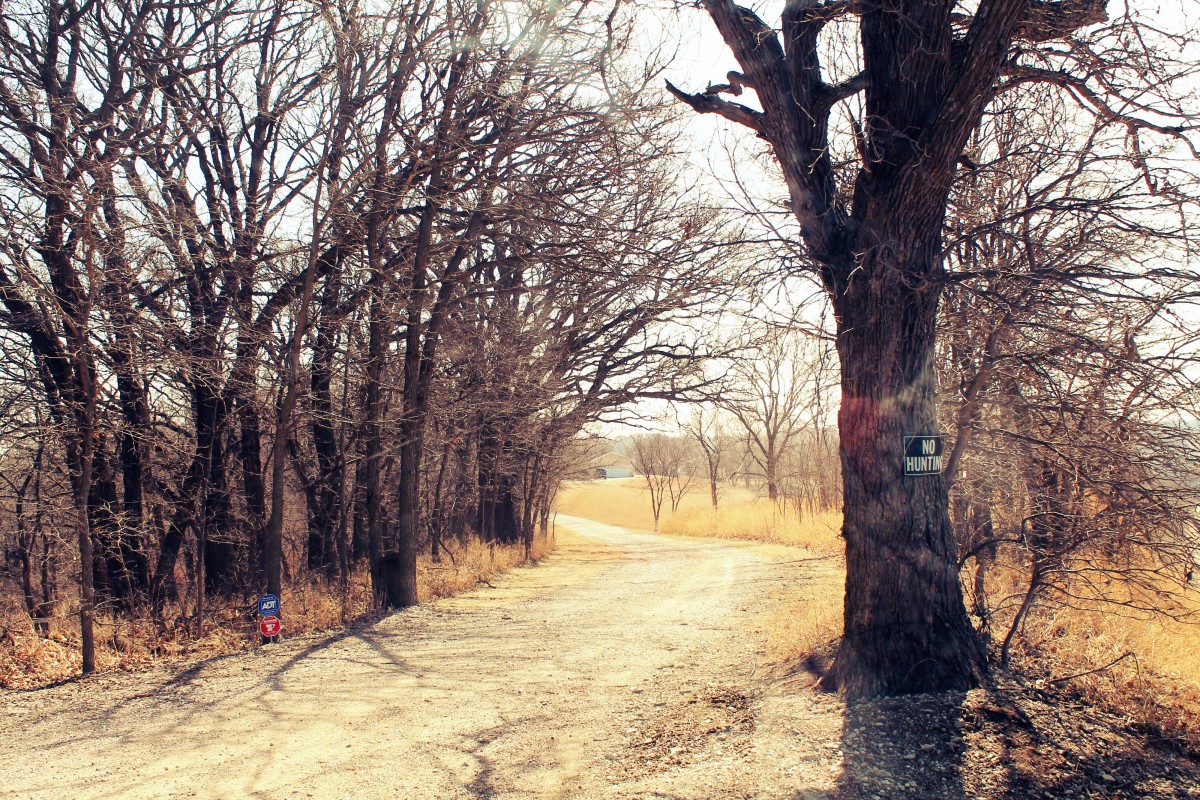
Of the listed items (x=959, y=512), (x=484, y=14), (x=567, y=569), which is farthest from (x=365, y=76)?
(x=567, y=569)

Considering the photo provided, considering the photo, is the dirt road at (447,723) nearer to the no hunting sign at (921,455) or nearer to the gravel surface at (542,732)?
the gravel surface at (542,732)

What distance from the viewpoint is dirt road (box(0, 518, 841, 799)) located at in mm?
4641

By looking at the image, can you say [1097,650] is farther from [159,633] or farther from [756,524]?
[756,524]

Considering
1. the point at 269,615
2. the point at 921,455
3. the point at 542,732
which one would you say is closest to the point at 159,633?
the point at 269,615

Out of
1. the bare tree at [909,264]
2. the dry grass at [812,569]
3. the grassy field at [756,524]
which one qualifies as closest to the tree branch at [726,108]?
the bare tree at [909,264]

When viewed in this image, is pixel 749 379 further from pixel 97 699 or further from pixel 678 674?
pixel 97 699

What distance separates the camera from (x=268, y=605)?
28.7 feet

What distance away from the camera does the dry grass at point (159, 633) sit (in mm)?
7938

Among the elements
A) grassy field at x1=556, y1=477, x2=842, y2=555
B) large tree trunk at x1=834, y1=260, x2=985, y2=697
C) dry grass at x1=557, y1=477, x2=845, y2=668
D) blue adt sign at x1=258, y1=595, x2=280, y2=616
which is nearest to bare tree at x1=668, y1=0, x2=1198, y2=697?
large tree trunk at x1=834, y1=260, x2=985, y2=697

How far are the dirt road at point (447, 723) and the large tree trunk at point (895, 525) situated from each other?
0.61m

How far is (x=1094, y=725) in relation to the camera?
4539mm

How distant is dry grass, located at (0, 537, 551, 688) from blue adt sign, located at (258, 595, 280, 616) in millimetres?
672

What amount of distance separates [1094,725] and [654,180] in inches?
356

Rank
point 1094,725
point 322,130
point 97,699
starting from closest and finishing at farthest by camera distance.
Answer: point 1094,725
point 97,699
point 322,130
